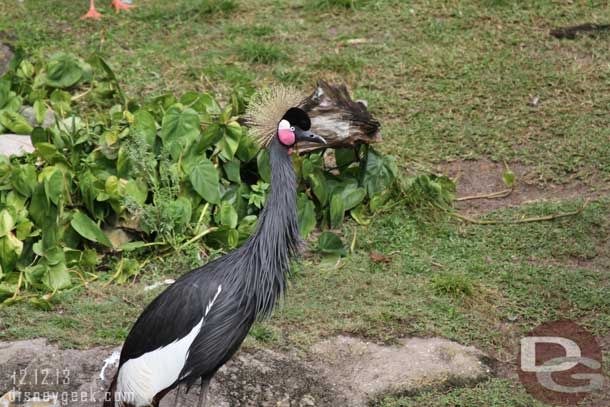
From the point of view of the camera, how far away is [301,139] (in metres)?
4.21

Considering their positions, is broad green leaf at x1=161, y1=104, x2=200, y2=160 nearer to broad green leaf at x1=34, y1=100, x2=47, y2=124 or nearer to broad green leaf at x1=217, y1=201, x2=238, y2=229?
broad green leaf at x1=217, y1=201, x2=238, y2=229

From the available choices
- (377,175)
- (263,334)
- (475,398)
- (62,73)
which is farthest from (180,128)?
(475,398)

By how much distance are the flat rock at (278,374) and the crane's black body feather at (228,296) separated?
42 centimetres

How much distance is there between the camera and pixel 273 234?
13.5 ft

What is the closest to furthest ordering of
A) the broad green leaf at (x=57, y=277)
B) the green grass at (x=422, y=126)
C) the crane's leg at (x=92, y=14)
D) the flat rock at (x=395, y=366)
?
1. the flat rock at (x=395, y=366)
2. the green grass at (x=422, y=126)
3. the broad green leaf at (x=57, y=277)
4. the crane's leg at (x=92, y=14)

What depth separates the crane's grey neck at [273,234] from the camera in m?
4.10

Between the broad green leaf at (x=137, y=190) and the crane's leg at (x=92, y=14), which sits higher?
the crane's leg at (x=92, y=14)

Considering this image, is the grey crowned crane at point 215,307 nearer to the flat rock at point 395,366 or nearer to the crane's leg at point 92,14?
the flat rock at point 395,366

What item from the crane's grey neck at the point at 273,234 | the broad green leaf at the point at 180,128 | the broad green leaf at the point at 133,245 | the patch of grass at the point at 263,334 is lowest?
the patch of grass at the point at 263,334

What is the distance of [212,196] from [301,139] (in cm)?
170

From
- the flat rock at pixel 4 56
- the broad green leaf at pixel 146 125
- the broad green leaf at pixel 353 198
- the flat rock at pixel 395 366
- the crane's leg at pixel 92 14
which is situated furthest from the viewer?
the crane's leg at pixel 92 14

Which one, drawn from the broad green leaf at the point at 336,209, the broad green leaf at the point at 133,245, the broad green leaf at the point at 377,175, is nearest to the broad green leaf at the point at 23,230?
the broad green leaf at the point at 133,245

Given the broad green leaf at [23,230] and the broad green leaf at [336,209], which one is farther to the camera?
the broad green leaf at [336,209]

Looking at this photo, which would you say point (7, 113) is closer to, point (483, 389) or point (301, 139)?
point (301, 139)
